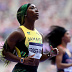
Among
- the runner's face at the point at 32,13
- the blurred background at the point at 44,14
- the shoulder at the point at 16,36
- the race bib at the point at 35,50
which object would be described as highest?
the runner's face at the point at 32,13

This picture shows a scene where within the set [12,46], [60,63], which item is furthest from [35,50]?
[60,63]

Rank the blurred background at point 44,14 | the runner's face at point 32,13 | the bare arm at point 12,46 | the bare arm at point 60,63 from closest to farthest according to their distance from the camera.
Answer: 1. the bare arm at point 12,46
2. the runner's face at point 32,13
3. the bare arm at point 60,63
4. the blurred background at point 44,14

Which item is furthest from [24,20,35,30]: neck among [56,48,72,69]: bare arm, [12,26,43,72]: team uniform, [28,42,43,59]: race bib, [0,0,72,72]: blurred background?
[0,0,72,72]: blurred background

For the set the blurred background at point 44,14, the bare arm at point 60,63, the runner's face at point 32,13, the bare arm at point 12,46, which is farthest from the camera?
the blurred background at point 44,14

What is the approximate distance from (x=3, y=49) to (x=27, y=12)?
Result: 2.17ft

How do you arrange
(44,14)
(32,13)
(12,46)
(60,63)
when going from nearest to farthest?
(12,46) < (32,13) < (60,63) < (44,14)

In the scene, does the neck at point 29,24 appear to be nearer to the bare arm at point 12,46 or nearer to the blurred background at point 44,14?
the bare arm at point 12,46

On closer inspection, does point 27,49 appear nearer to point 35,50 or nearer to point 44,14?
point 35,50

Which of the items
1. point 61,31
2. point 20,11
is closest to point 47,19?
point 61,31

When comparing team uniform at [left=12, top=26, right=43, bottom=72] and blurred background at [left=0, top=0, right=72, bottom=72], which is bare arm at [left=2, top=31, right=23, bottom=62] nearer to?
team uniform at [left=12, top=26, right=43, bottom=72]

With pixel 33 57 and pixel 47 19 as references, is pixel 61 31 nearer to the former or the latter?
pixel 33 57

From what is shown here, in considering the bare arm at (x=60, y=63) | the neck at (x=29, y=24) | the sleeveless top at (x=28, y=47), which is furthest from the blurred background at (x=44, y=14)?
the sleeveless top at (x=28, y=47)

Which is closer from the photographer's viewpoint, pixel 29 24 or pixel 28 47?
pixel 28 47

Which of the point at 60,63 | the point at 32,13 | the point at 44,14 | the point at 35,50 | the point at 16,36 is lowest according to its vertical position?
the point at 44,14
